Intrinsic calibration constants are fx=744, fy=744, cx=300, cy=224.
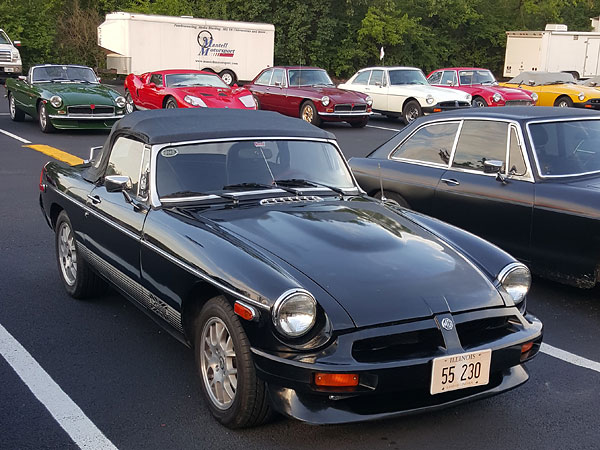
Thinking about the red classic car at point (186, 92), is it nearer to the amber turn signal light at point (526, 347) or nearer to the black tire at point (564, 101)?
the black tire at point (564, 101)

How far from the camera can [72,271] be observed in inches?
231

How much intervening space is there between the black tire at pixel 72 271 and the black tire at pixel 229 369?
6.19 ft

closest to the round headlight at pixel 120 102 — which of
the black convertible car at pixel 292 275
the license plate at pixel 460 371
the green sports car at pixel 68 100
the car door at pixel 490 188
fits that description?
the green sports car at pixel 68 100

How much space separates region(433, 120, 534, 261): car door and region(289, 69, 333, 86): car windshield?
13.8 meters

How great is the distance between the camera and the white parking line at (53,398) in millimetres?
3656

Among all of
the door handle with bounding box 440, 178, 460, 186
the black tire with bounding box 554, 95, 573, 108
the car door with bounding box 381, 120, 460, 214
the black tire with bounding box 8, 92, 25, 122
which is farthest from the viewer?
the black tire with bounding box 554, 95, 573, 108

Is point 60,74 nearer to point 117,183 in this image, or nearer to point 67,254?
point 67,254

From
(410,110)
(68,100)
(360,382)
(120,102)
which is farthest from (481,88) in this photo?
(360,382)

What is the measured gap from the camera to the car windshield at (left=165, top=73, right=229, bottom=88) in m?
17.8

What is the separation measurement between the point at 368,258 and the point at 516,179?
282cm

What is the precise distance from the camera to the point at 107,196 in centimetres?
514

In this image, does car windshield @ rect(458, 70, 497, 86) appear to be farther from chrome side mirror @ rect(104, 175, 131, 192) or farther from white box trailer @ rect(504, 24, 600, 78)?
chrome side mirror @ rect(104, 175, 131, 192)

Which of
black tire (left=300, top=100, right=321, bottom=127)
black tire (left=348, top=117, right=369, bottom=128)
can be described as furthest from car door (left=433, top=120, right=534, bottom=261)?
black tire (left=348, top=117, right=369, bottom=128)

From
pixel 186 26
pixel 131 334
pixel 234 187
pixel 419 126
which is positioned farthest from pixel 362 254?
pixel 186 26
